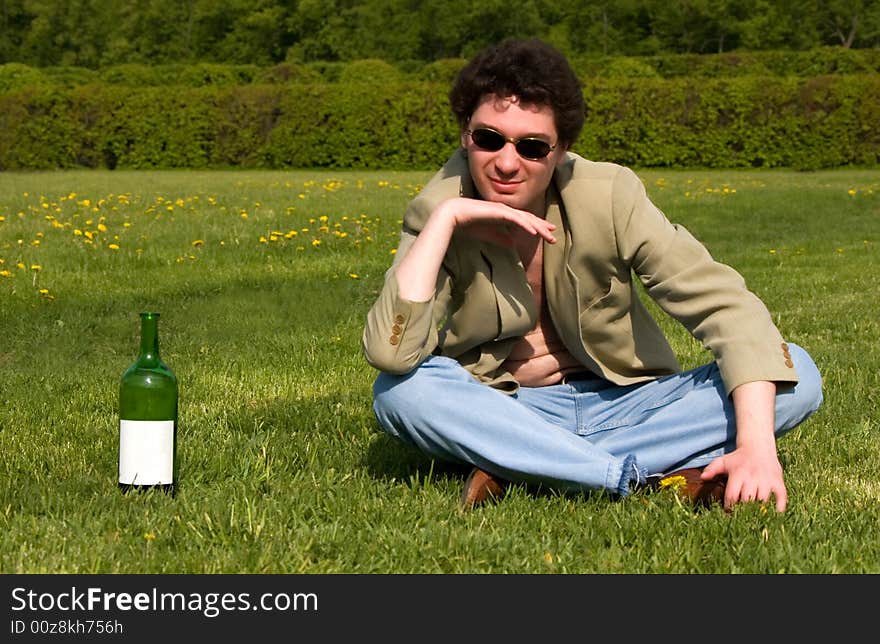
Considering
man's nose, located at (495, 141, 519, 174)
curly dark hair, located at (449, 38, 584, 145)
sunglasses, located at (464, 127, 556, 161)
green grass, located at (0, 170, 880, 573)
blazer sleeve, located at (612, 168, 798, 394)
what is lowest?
green grass, located at (0, 170, 880, 573)

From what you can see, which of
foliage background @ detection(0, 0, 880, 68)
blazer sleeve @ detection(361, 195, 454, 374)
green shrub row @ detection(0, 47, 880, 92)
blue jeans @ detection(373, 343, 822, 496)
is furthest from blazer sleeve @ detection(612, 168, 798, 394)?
foliage background @ detection(0, 0, 880, 68)

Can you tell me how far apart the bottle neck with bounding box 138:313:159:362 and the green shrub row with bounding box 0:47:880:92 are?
95.8ft

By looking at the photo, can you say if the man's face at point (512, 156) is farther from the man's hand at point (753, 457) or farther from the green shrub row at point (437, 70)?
the green shrub row at point (437, 70)

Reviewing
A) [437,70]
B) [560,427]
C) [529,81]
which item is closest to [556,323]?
[560,427]

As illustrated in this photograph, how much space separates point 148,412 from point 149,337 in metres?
0.20

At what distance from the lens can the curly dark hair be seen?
331 cm

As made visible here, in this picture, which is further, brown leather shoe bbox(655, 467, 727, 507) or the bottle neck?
brown leather shoe bbox(655, 467, 727, 507)

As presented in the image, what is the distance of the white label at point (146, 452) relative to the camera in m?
3.24

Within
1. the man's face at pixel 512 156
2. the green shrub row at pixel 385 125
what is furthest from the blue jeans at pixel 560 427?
the green shrub row at pixel 385 125

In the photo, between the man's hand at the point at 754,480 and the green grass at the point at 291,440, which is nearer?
the green grass at the point at 291,440

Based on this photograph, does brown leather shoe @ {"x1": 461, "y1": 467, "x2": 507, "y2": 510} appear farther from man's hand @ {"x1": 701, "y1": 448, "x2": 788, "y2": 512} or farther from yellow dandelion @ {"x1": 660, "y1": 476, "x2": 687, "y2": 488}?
man's hand @ {"x1": 701, "y1": 448, "x2": 788, "y2": 512}

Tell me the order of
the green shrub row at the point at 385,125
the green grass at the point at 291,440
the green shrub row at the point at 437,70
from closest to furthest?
the green grass at the point at 291,440 → the green shrub row at the point at 385,125 → the green shrub row at the point at 437,70

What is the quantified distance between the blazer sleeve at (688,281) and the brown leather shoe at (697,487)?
26cm

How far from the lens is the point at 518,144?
3277mm
